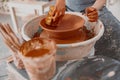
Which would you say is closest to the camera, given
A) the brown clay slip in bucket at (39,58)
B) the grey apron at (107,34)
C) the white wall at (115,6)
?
the brown clay slip in bucket at (39,58)

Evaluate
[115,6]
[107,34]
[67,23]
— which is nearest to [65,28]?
[67,23]

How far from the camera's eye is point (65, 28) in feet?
2.61

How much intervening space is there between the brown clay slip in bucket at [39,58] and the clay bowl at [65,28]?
111 mm

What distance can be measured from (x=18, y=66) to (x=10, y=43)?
0.11 m

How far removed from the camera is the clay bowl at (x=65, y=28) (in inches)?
30.6

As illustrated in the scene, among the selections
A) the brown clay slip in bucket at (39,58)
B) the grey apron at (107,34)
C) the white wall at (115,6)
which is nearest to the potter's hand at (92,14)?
the grey apron at (107,34)

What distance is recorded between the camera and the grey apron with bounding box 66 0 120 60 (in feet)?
3.04

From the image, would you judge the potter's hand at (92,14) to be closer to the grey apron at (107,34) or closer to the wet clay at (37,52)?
the grey apron at (107,34)

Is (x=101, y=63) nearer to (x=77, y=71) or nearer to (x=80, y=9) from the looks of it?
(x=77, y=71)

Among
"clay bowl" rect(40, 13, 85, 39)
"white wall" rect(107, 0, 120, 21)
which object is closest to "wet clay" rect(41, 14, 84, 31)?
"clay bowl" rect(40, 13, 85, 39)

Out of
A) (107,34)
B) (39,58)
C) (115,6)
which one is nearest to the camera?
(39,58)

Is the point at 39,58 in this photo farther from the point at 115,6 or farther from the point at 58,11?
the point at 115,6

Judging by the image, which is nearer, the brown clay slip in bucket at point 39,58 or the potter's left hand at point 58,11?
the brown clay slip in bucket at point 39,58

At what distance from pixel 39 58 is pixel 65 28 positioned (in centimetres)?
25
